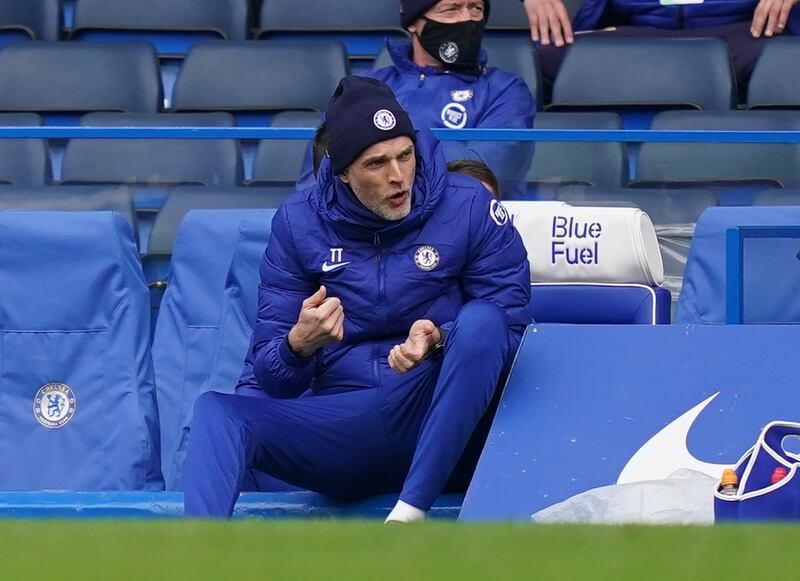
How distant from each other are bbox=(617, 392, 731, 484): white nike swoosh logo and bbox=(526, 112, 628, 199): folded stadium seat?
84 cm

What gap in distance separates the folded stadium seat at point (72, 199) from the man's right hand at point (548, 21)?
6.99 feet

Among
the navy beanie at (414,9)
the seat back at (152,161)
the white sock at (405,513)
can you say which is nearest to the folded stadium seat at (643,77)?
the navy beanie at (414,9)

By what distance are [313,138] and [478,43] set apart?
89cm

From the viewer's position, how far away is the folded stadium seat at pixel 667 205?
4633 mm

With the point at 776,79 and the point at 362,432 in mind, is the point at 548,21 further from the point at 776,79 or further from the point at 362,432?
the point at 362,432

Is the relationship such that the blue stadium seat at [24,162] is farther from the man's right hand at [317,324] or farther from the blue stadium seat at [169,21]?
the blue stadium seat at [169,21]

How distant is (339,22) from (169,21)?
0.69m

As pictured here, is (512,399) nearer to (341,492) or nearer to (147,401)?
(341,492)

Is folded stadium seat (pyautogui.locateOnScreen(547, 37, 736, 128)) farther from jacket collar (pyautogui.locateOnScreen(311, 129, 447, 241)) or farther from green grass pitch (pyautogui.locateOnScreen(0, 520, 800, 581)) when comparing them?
green grass pitch (pyautogui.locateOnScreen(0, 520, 800, 581))

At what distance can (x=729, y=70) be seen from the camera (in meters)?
6.20

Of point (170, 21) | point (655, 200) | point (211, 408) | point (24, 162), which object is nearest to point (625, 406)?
point (655, 200)

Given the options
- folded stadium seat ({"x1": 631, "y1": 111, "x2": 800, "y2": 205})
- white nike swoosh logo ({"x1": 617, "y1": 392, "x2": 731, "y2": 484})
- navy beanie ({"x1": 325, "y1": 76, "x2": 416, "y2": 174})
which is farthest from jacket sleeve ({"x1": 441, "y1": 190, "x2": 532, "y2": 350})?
folded stadium seat ({"x1": 631, "y1": 111, "x2": 800, "y2": 205})

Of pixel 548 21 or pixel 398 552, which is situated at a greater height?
pixel 398 552

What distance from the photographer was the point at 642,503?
12.2 feet
